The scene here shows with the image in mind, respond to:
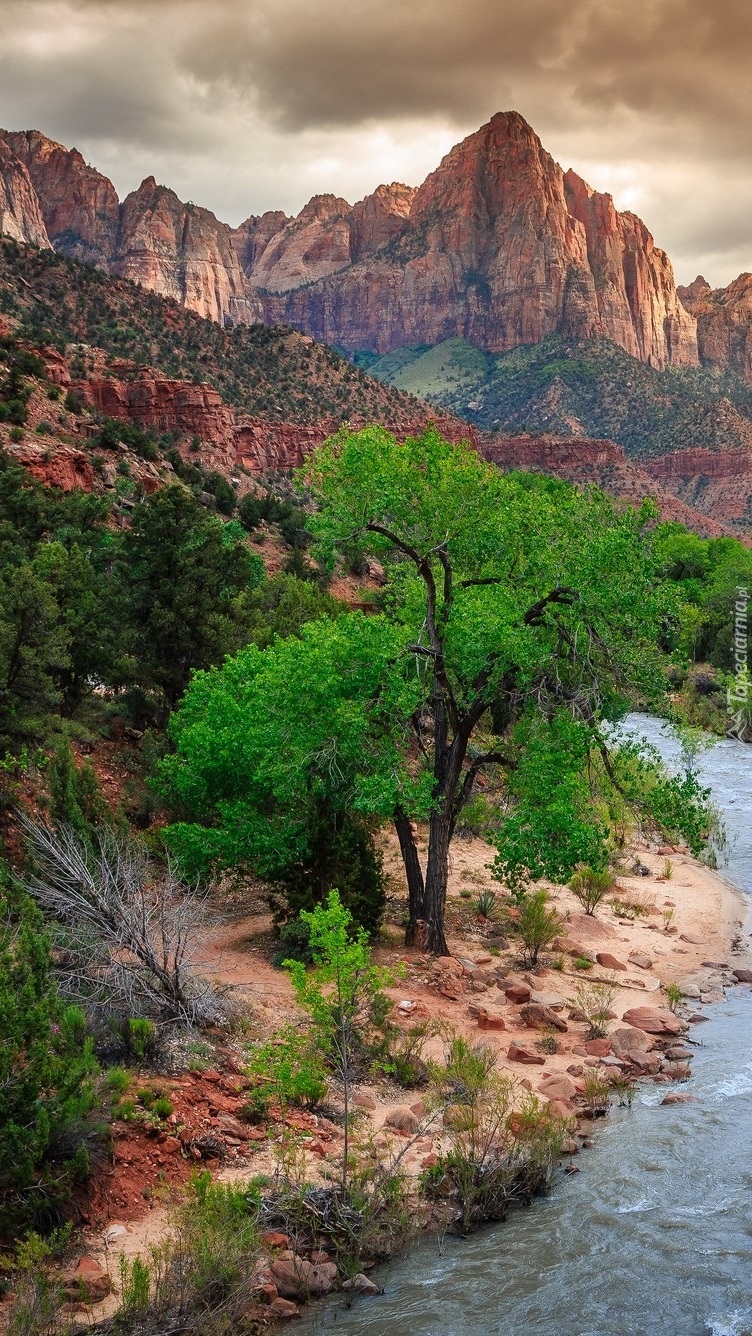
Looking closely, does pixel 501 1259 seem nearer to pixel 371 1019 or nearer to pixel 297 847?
pixel 371 1019

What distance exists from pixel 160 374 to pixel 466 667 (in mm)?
50743

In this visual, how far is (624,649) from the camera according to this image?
12945mm

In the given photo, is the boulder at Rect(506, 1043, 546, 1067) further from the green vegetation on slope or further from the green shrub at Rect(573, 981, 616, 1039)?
the green vegetation on slope

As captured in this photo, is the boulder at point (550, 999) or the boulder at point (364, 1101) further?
the boulder at point (550, 999)

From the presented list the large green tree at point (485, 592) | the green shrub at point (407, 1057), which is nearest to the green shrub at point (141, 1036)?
the green shrub at point (407, 1057)

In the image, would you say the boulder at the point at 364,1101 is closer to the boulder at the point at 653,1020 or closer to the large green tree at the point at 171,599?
the boulder at the point at 653,1020

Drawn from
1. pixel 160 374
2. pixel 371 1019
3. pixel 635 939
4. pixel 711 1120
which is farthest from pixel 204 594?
pixel 160 374

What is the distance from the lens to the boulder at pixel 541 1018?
13.4 m

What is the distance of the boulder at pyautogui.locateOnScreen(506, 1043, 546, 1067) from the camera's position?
12.2 meters

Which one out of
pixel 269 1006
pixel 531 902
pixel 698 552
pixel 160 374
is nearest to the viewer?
pixel 269 1006

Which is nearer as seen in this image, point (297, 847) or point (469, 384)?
point (297, 847)

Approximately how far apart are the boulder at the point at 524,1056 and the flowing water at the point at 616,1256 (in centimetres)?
114

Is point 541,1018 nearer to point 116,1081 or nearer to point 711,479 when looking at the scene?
point 116,1081

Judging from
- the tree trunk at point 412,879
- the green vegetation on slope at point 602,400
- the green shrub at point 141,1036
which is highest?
the green vegetation on slope at point 602,400
